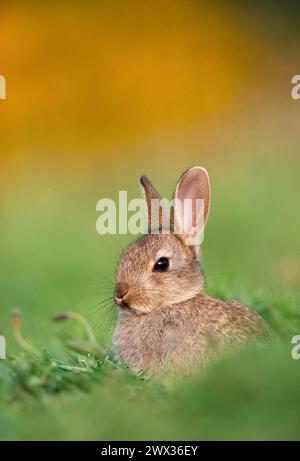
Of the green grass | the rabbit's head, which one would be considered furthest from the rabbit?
the green grass

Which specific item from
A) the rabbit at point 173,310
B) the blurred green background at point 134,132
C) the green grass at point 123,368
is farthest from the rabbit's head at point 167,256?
the blurred green background at point 134,132

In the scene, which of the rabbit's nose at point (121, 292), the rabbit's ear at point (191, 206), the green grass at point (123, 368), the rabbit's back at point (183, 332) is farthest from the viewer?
the rabbit's ear at point (191, 206)

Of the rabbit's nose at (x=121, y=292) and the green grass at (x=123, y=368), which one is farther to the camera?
the rabbit's nose at (x=121, y=292)

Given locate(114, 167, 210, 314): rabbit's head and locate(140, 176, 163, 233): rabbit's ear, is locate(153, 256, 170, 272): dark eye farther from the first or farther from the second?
locate(140, 176, 163, 233): rabbit's ear

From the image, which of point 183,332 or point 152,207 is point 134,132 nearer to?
point 152,207

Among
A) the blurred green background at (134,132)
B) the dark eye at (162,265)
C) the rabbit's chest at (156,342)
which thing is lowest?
the rabbit's chest at (156,342)

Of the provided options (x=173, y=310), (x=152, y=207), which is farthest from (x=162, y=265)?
(x=152, y=207)

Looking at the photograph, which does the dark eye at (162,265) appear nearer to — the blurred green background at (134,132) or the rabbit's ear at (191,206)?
the rabbit's ear at (191,206)

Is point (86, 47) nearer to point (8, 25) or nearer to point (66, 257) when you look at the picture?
point (8, 25)
